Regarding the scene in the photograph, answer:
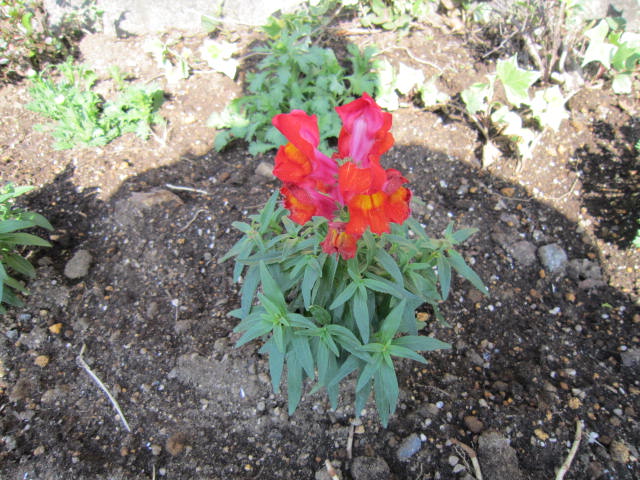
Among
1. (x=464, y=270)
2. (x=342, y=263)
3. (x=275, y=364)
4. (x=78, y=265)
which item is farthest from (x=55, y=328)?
(x=464, y=270)

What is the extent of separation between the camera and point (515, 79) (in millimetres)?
3273

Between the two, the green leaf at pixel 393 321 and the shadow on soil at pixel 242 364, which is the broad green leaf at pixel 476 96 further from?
the green leaf at pixel 393 321

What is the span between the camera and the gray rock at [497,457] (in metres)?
2.11

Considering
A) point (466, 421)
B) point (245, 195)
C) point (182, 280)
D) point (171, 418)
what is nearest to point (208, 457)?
point (171, 418)

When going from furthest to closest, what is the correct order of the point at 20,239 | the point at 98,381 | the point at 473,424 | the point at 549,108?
the point at 549,108, the point at 20,239, the point at 98,381, the point at 473,424

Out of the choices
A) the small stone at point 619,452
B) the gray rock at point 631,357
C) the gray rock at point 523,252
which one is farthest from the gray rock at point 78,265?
the gray rock at point 631,357

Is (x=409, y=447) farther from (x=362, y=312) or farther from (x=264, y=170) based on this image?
(x=264, y=170)

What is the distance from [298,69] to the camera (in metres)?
3.70

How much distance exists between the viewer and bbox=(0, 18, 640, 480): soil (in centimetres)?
224

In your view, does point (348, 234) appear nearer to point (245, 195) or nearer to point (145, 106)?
point (245, 195)

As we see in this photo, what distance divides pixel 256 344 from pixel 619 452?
6.25ft

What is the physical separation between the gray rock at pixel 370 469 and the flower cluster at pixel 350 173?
1.16 meters

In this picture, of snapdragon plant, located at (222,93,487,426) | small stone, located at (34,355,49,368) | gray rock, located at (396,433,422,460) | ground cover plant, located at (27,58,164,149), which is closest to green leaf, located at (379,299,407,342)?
snapdragon plant, located at (222,93,487,426)

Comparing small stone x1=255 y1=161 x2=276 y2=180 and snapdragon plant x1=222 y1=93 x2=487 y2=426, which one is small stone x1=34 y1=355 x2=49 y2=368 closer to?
snapdragon plant x1=222 y1=93 x2=487 y2=426
